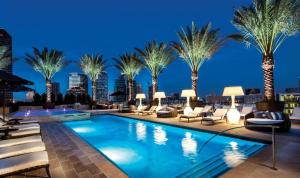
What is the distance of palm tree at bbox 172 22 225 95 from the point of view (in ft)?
50.7

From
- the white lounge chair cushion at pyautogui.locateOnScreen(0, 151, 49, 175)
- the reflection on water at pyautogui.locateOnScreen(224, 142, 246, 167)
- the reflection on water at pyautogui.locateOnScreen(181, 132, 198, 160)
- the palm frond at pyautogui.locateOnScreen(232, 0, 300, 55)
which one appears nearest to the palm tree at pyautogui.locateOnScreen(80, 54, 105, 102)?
the palm frond at pyautogui.locateOnScreen(232, 0, 300, 55)

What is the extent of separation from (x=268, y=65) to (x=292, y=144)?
6645 millimetres

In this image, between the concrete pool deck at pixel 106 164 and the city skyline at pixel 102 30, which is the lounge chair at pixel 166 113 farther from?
the city skyline at pixel 102 30

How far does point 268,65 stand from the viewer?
37.0ft

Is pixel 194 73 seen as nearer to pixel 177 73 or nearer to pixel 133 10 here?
pixel 133 10

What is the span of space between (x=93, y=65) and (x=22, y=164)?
23.6 m

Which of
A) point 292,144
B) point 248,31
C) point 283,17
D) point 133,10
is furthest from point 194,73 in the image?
point 133,10

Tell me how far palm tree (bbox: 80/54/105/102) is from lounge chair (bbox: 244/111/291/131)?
20.4 meters

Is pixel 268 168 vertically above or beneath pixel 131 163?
above

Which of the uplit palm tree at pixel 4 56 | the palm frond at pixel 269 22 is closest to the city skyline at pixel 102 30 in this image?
the uplit palm tree at pixel 4 56

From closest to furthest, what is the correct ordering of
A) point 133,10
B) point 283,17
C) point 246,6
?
point 283,17
point 246,6
point 133,10

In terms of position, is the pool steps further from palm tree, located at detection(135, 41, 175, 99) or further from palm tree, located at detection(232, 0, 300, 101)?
palm tree, located at detection(135, 41, 175, 99)

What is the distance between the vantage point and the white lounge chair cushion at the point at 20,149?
366 centimetres

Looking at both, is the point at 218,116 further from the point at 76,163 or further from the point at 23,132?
the point at 23,132
